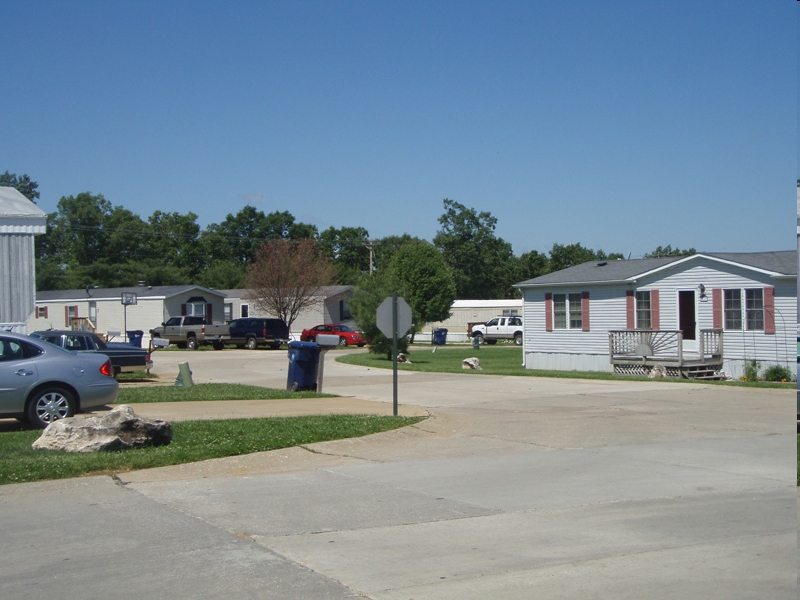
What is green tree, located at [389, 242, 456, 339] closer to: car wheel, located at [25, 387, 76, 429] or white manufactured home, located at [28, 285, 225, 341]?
white manufactured home, located at [28, 285, 225, 341]

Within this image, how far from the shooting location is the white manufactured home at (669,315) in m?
26.7

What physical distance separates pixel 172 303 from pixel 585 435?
4591 cm

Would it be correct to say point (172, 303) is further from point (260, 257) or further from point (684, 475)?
point (684, 475)

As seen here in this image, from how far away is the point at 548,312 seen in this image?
112 feet

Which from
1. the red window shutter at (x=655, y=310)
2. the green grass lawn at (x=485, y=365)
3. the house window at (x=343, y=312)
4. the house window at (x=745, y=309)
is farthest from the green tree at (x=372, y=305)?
the house window at (x=343, y=312)

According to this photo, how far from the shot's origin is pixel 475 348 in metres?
48.7

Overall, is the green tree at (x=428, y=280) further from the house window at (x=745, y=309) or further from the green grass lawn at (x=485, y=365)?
the house window at (x=745, y=309)

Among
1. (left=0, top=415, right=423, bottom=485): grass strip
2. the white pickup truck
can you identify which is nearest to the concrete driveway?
(left=0, top=415, right=423, bottom=485): grass strip

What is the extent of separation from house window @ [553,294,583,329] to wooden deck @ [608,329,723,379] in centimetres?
328

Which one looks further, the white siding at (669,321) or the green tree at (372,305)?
the green tree at (372,305)

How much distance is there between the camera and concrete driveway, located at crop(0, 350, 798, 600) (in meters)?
6.02

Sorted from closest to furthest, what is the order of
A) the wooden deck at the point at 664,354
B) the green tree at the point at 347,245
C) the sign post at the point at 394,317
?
1. the sign post at the point at 394,317
2. the wooden deck at the point at 664,354
3. the green tree at the point at 347,245

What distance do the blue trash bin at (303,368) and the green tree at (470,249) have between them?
7204 cm

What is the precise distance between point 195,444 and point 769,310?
2068 centimetres
